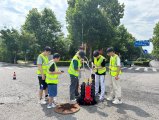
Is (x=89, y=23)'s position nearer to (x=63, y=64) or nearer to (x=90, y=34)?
(x=90, y=34)

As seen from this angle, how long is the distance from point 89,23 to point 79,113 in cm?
2779

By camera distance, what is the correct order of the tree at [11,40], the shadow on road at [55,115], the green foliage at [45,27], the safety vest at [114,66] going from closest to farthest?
the shadow on road at [55,115] → the safety vest at [114,66] → the tree at [11,40] → the green foliage at [45,27]

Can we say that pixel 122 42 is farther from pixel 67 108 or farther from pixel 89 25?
pixel 67 108

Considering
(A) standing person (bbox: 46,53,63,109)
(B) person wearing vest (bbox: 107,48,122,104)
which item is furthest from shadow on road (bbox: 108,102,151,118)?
(A) standing person (bbox: 46,53,63,109)

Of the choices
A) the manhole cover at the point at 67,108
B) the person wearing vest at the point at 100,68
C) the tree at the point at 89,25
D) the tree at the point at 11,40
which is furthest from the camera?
the tree at the point at 11,40

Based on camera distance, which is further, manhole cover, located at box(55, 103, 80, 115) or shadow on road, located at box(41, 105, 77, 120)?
manhole cover, located at box(55, 103, 80, 115)

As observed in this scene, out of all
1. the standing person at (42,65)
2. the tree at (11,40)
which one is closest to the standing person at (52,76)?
the standing person at (42,65)

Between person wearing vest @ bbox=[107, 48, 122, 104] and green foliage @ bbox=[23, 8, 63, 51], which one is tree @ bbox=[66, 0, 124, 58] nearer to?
green foliage @ bbox=[23, 8, 63, 51]

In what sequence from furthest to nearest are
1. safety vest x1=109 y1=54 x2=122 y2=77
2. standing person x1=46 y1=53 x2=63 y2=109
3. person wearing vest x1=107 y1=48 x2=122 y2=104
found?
safety vest x1=109 y1=54 x2=122 y2=77 → person wearing vest x1=107 y1=48 x2=122 y2=104 → standing person x1=46 y1=53 x2=63 y2=109

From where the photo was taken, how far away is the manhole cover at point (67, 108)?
6533 mm

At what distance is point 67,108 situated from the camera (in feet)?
22.6

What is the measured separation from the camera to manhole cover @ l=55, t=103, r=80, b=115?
257 inches

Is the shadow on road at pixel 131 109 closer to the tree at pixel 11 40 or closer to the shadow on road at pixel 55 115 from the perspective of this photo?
the shadow on road at pixel 55 115

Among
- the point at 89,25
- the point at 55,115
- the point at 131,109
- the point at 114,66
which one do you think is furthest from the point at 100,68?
the point at 89,25
